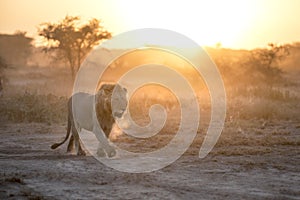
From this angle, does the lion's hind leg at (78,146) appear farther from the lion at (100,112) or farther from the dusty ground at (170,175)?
the dusty ground at (170,175)

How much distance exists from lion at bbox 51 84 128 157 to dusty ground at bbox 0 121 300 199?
42 centimetres

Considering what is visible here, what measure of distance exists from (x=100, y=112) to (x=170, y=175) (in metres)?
2.25

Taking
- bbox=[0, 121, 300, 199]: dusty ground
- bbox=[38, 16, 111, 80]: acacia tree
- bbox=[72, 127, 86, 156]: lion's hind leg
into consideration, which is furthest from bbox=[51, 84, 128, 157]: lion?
bbox=[38, 16, 111, 80]: acacia tree

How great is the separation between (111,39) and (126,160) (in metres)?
32.4

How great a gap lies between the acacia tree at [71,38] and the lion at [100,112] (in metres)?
25.9

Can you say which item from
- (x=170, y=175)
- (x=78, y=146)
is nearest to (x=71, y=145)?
(x=78, y=146)

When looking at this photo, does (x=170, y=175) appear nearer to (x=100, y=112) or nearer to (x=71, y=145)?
(x=100, y=112)

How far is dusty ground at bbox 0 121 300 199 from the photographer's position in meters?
6.90

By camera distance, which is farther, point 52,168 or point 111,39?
point 111,39

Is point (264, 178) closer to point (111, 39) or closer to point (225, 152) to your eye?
point (225, 152)

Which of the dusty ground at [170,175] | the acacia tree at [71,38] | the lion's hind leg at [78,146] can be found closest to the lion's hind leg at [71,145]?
the dusty ground at [170,175]

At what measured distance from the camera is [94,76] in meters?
35.5

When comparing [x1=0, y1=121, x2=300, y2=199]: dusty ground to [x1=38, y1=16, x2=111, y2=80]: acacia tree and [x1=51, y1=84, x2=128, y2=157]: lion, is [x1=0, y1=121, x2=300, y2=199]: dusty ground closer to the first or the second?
[x1=51, y1=84, x2=128, y2=157]: lion

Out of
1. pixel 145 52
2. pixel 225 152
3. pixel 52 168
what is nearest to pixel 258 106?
pixel 225 152
